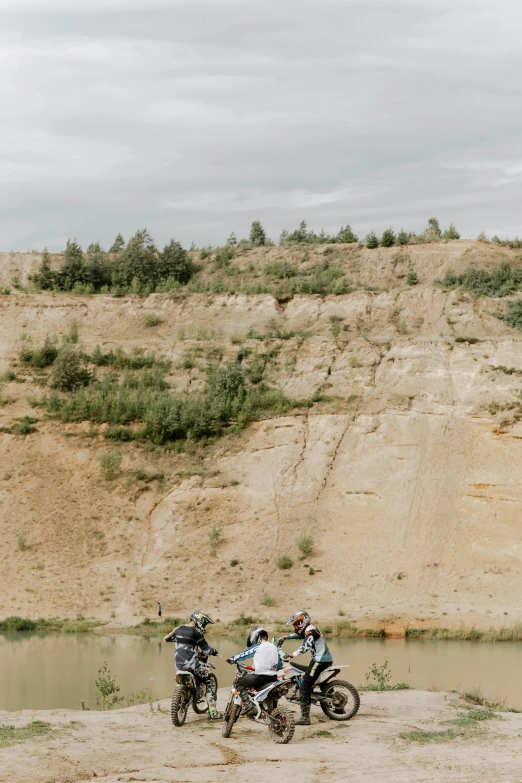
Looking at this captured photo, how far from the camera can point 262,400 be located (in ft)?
126

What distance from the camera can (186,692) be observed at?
46.1ft

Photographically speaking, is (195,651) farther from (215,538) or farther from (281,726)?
(215,538)

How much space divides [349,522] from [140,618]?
7742 millimetres

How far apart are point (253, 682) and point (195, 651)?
4.72 ft

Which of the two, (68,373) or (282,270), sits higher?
(282,270)

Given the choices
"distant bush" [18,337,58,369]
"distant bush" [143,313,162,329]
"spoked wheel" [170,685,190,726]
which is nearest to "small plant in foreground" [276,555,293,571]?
"distant bush" [18,337,58,369]

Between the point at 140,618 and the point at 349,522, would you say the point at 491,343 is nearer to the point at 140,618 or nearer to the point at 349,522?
the point at 349,522

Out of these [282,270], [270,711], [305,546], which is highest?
[282,270]

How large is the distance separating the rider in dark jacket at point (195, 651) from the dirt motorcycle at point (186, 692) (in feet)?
0.17

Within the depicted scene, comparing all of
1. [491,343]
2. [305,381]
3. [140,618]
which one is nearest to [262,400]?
[305,381]

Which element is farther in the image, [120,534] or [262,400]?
[262,400]

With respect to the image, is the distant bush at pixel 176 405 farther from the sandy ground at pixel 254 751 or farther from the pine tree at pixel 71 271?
the sandy ground at pixel 254 751

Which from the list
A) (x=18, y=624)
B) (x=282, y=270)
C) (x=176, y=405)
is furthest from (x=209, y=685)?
(x=282, y=270)

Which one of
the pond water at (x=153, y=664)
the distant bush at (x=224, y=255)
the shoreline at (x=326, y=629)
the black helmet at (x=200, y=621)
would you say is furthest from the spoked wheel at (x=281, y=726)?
the distant bush at (x=224, y=255)
